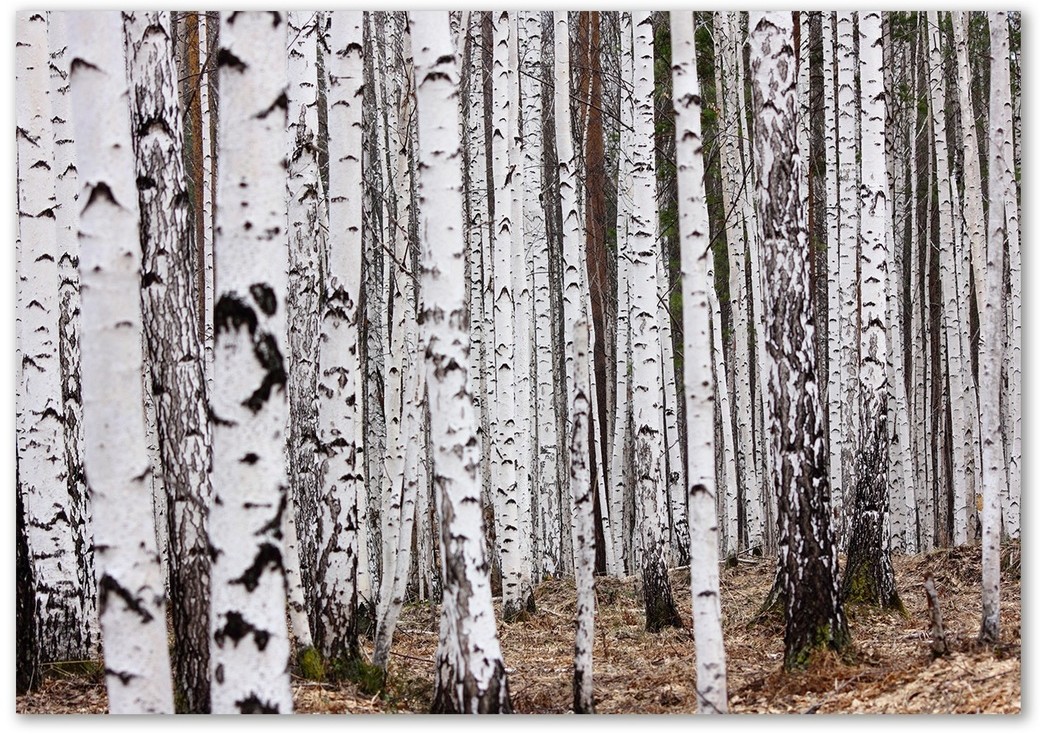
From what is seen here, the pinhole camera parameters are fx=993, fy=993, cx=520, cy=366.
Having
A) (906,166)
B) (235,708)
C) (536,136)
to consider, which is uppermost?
(906,166)

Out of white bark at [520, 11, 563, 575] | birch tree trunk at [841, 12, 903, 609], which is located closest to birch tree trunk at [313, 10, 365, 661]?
white bark at [520, 11, 563, 575]

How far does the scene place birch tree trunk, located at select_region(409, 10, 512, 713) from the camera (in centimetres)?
359

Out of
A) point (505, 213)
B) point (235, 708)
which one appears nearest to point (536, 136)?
point (505, 213)

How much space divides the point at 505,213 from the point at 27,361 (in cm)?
328

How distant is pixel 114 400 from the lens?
280cm

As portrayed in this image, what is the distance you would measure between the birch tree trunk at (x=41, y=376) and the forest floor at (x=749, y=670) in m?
0.38

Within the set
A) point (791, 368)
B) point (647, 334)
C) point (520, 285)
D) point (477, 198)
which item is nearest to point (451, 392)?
point (791, 368)

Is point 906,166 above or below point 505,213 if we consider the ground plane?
above

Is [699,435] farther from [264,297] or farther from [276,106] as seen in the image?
[276,106]

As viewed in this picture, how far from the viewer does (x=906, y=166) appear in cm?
1402

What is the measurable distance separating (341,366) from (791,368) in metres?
2.21

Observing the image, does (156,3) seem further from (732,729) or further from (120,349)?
(732,729)

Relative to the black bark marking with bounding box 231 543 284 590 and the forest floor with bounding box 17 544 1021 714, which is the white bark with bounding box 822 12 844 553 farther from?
the black bark marking with bounding box 231 543 284 590

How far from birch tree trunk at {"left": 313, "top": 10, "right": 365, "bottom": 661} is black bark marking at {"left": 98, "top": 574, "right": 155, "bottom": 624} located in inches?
79.9
